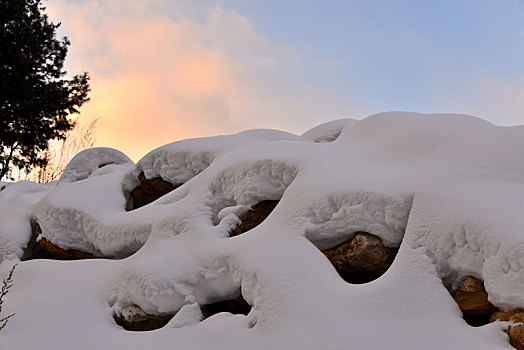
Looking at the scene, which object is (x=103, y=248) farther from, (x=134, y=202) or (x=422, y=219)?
(x=422, y=219)

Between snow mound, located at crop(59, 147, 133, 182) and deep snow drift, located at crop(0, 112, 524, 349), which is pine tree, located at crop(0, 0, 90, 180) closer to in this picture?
snow mound, located at crop(59, 147, 133, 182)

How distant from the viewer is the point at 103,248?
3.48 meters

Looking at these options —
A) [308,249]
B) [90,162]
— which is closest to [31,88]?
[90,162]

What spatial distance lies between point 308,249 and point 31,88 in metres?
9.94

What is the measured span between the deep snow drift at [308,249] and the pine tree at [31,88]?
24.0ft

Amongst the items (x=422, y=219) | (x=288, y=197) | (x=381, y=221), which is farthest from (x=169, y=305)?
(x=422, y=219)

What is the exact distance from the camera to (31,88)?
9.95 m

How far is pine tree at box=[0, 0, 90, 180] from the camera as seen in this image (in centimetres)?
968

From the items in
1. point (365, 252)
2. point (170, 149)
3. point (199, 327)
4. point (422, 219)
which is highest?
point (170, 149)

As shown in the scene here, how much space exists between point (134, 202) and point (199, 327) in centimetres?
251

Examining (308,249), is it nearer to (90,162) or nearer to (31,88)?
(90,162)

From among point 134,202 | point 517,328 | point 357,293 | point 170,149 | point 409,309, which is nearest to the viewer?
point 517,328

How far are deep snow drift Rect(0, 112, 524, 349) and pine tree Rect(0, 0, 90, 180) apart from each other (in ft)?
24.0

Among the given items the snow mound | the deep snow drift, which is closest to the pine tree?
the snow mound
